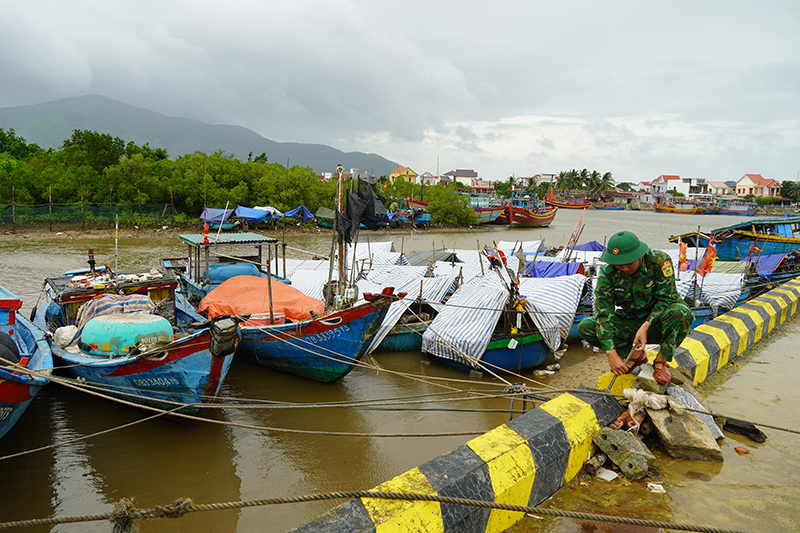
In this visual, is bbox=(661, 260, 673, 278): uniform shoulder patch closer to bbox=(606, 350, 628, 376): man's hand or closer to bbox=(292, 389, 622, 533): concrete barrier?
bbox=(606, 350, 628, 376): man's hand

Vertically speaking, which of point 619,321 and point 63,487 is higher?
point 619,321

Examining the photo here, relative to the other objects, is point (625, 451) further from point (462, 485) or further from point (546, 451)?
point (462, 485)

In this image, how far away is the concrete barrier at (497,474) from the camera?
2.34 m

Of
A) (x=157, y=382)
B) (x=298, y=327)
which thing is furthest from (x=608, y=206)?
(x=157, y=382)

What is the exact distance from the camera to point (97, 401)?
7637 mm

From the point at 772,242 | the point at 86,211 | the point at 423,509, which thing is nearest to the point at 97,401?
the point at 423,509

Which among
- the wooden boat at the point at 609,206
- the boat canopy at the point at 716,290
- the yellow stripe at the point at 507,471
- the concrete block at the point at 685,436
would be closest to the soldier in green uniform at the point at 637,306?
the concrete block at the point at 685,436

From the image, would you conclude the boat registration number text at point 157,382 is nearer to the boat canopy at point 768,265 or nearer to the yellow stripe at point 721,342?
the yellow stripe at point 721,342

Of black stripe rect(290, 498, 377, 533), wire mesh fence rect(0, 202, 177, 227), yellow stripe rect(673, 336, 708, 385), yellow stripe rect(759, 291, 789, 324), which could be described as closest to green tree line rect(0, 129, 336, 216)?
wire mesh fence rect(0, 202, 177, 227)

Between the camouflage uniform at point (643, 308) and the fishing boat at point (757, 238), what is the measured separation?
15805 millimetres

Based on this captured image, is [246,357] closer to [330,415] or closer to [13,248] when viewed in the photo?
[330,415]

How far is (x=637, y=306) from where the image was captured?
158 inches

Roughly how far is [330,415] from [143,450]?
2.70 m

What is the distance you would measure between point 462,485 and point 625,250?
2226 millimetres
